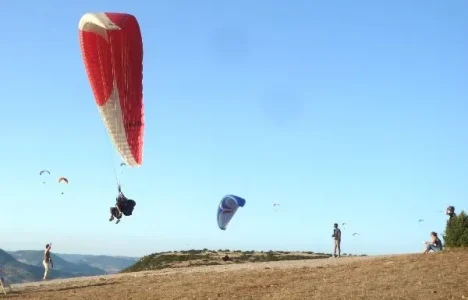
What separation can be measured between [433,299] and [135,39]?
42.9 ft

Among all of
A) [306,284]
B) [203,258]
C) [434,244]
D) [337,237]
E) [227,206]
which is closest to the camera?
[306,284]

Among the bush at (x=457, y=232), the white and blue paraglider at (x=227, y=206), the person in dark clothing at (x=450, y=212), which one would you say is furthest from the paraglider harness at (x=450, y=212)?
the white and blue paraglider at (x=227, y=206)

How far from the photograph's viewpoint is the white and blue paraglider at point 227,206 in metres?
39.5

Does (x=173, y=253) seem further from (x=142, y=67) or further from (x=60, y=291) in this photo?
(x=142, y=67)

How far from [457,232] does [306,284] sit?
7736 mm

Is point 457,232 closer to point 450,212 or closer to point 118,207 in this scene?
point 450,212

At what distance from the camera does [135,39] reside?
71.3ft

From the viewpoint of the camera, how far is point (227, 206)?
39812 millimetres

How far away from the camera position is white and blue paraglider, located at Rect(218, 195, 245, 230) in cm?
3950

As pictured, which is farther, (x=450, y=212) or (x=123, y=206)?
(x=450, y=212)

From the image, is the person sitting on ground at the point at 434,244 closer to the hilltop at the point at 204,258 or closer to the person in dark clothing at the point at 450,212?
the person in dark clothing at the point at 450,212

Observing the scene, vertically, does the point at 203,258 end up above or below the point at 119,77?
below

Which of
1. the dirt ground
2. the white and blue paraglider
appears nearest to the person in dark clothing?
the dirt ground

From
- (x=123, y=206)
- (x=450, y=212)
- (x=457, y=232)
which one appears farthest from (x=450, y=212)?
(x=123, y=206)
